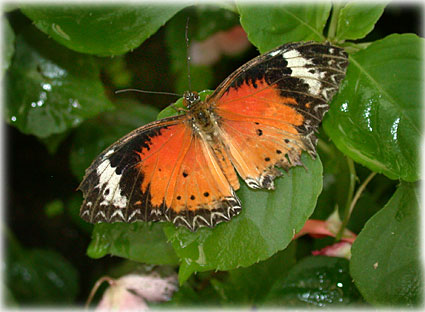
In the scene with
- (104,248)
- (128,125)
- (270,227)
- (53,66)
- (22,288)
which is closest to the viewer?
(270,227)

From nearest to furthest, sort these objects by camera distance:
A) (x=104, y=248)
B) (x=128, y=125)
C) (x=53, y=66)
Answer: (x=104, y=248), (x=53, y=66), (x=128, y=125)

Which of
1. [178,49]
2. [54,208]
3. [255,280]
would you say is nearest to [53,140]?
[54,208]

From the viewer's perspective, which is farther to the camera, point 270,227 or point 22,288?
point 22,288

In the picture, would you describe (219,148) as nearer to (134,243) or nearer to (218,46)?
(134,243)

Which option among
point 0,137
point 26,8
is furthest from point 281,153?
point 0,137

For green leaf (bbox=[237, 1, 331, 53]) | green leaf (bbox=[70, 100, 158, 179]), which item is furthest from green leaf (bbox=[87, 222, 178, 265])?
green leaf (bbox=[237, 1, 331, 53])

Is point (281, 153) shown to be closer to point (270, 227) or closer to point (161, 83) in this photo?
point (270, 227)

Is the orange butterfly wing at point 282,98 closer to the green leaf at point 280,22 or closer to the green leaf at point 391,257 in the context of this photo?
the green leaf at point 280,22
